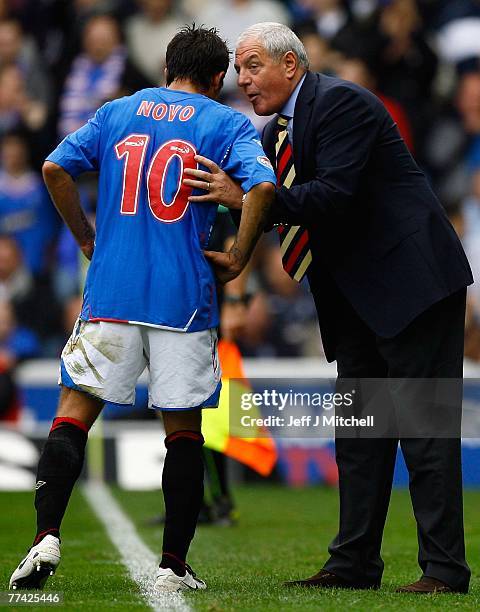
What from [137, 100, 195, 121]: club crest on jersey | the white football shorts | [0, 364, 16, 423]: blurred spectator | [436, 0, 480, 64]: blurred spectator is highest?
[436, 0, 480, 64]: blurred spectator

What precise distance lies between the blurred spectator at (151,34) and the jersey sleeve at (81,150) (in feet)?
26.9

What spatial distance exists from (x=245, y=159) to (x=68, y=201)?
2.31 feet

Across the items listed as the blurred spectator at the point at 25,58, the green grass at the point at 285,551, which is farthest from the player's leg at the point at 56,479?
the blurred spectator at the point at 25,58

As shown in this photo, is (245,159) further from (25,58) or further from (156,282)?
(25,58)

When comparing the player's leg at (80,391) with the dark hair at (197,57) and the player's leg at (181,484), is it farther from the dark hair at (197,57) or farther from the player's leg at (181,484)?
the dark hair at (197,57)

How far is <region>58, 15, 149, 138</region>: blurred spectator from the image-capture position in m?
12.8

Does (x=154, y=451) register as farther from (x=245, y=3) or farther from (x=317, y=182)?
(x=317, y=182)

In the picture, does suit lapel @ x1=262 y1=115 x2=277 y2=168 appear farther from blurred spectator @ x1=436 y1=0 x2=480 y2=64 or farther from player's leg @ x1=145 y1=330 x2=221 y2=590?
blurred spectator @ x1=436 y1=0 x2=480 y2=64

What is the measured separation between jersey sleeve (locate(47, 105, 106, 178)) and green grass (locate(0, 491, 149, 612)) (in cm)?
158

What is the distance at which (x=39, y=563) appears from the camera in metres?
4.60

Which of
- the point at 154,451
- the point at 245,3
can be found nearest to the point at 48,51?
the point at 245,3


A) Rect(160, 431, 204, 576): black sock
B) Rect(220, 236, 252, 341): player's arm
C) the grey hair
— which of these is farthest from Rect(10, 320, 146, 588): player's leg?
Rect(220, 236, 252, 341): player's arm

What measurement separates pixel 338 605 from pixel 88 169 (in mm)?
1862

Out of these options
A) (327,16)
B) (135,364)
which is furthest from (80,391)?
(327,16)
